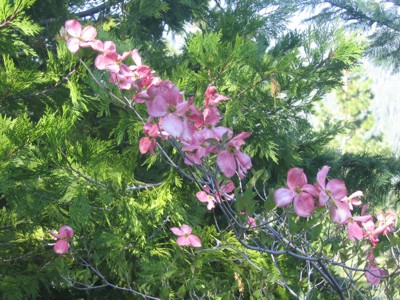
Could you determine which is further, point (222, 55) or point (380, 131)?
point (380, 131)

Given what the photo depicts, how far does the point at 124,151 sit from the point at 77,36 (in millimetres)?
1299

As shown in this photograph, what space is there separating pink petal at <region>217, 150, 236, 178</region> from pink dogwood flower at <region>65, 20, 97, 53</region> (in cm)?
49

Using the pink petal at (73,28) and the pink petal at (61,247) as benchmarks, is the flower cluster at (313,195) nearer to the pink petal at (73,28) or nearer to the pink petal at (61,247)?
the pink petal at (73,28)

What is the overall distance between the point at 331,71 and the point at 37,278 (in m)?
1.84

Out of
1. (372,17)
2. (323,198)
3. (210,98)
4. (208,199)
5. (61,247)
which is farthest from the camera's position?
(372,17)

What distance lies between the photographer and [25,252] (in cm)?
306

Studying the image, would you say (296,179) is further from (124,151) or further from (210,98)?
(124,151)

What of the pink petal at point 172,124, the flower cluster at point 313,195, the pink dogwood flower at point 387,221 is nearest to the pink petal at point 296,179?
the flower cluster at point 313,195

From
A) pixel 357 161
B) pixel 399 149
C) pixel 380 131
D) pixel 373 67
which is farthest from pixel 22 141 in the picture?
pixel 380 131

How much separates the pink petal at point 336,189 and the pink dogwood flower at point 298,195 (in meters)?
0.05

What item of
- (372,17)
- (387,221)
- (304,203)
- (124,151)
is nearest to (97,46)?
(304,203)

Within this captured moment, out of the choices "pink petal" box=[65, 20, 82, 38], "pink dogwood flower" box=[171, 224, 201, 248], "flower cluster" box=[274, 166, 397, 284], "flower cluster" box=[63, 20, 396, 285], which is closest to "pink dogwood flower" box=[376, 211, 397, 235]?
"flower cluster" box=[63, 20, 396, 285]

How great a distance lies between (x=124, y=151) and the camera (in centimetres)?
265

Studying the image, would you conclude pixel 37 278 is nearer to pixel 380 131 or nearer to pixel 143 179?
pixel 143 179
